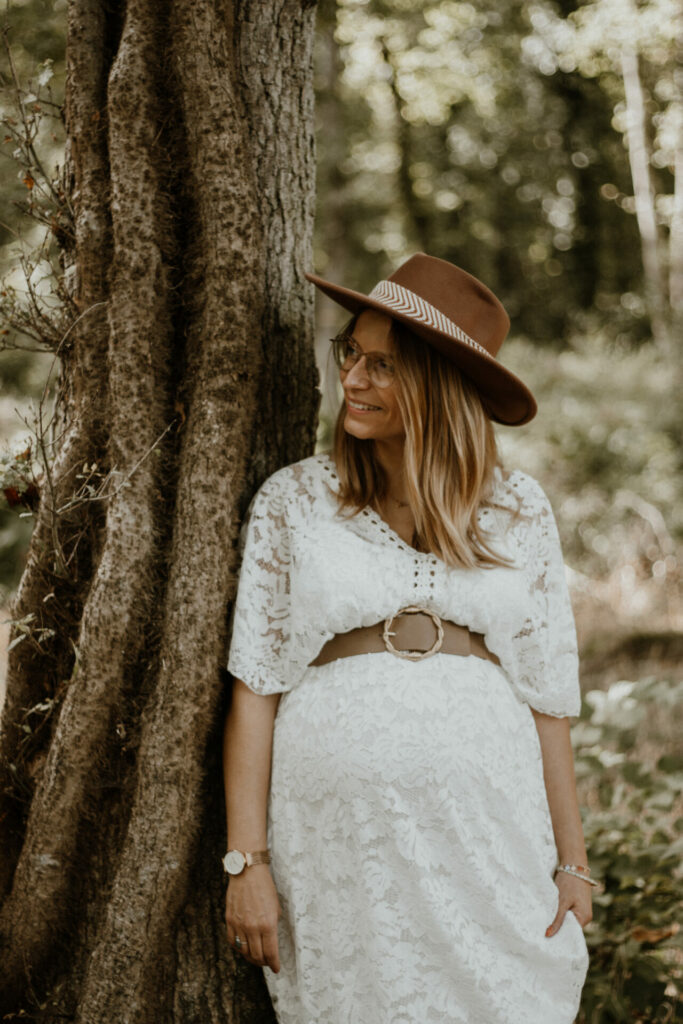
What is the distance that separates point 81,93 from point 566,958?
238 centimetres

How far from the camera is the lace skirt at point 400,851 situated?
193cm

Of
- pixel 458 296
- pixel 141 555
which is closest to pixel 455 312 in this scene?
pixel 458 296

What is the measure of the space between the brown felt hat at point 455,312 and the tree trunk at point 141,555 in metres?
0.31

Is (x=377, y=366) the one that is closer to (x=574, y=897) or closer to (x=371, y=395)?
(x=371, y=395)

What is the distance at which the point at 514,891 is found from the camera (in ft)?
6.76

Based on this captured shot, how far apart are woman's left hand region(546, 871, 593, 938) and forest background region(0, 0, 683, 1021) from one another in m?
0.57

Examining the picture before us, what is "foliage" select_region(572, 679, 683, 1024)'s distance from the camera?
2.62 metres

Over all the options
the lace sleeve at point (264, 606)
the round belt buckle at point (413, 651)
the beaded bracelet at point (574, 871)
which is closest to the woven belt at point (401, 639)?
the round belt buckle at point (413, 651)

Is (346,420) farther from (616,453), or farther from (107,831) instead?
(616,453)

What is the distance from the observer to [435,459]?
220 cm

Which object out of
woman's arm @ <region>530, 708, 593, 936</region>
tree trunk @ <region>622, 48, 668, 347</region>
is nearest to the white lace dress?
woman's arm @ <region>530, 708, 593, 936</region>

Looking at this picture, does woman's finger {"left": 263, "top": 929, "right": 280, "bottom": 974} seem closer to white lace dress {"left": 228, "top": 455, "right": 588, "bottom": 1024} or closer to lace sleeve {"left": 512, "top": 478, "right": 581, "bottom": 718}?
white lace dress {"left": 228, "top": 455, "right": 588, "bottom": 1024}

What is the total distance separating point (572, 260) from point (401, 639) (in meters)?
20.0

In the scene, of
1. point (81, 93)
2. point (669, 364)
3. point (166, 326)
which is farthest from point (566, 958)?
point (669, 364)
